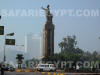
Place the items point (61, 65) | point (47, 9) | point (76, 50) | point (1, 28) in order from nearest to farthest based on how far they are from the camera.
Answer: point (1, 28), point (61, 65), point (47, 9), point (76, 50)

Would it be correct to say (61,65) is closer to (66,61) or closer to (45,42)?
(66,61)

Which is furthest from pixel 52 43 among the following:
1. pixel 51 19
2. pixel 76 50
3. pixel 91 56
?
pixel 91 56

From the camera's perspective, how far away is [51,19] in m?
88.2

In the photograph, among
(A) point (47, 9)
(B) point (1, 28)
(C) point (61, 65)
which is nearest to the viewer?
(B) point (1, 28)

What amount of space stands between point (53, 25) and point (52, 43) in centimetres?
569

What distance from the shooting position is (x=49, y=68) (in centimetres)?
5128

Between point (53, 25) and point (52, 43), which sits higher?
point (53, 25)

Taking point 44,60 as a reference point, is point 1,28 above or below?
above

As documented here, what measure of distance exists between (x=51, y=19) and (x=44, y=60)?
43.7ft

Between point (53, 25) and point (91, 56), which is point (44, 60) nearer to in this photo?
point (53, 25)

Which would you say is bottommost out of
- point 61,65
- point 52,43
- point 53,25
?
point 61,65

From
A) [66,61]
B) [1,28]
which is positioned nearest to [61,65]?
[66,61]

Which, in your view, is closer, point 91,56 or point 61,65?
point 61,65

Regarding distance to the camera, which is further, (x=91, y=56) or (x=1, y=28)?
→ (x=91, y=56)
